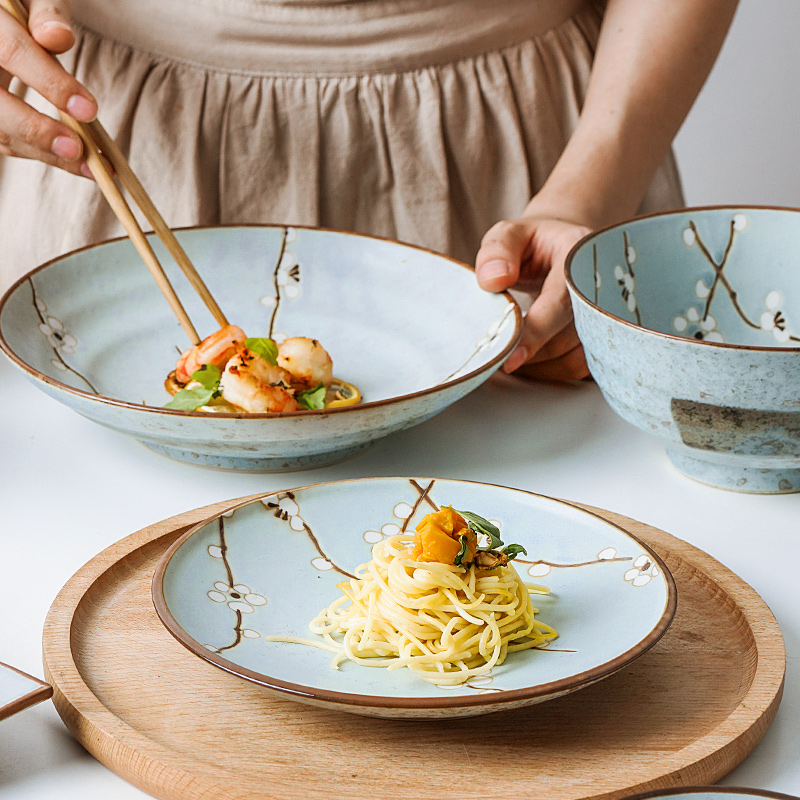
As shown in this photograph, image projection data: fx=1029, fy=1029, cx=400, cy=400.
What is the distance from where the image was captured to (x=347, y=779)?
0.56 m

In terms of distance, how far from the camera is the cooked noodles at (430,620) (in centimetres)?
65

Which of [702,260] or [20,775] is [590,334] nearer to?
[702,260]

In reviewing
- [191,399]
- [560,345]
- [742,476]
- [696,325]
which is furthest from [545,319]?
[191,399]

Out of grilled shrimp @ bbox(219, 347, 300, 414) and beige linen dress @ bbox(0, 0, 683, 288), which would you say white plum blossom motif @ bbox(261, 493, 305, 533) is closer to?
grilled shrimp @ bbox(219, 347, 300, 414)

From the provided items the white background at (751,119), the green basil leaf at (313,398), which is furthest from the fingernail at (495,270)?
the white background at (751,119)

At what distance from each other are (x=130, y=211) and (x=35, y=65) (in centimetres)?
17

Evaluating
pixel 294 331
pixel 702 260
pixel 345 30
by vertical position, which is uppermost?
pixel 345 30

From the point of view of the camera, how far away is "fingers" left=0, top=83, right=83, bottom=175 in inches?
42.1

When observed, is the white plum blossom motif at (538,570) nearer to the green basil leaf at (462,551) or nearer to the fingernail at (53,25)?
the green basil leaf at (462,551)

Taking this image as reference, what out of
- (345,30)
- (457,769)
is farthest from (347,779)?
(345,30)

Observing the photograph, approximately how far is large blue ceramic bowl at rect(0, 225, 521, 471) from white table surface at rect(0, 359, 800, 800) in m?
0.04

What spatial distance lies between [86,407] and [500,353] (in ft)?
1.24

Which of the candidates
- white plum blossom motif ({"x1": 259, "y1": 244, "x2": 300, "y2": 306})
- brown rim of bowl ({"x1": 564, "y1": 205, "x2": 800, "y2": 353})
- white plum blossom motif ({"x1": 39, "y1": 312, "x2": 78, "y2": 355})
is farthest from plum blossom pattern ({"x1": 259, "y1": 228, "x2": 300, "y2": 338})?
brown rim of bowl ({"x1": 564, "y1": 205, "x2": 800, "y2": 353})

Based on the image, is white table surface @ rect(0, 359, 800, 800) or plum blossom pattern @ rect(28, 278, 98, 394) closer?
white table surface @ rect(0, 359, 800, 800)
